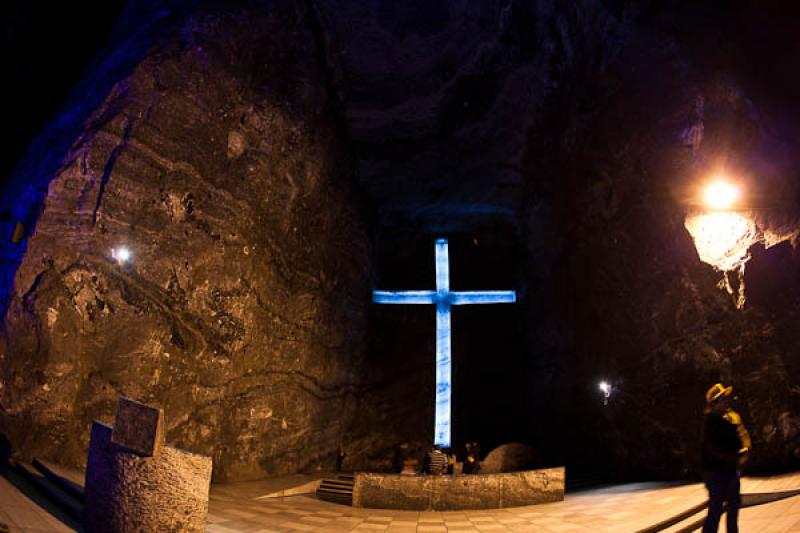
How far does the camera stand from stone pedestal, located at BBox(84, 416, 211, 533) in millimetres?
3443

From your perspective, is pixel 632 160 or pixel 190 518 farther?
pixel 632 160

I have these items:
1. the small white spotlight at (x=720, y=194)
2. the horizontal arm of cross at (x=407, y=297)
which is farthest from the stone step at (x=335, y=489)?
the small white spotlight at (x=720, y=194)

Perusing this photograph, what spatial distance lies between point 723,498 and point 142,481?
183 inches

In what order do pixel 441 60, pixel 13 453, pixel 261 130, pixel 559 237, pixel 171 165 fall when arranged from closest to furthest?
pixel 13 453 < pixel 171 165 < pixel 261 130 < pixel 441 60 < pixel 559 237

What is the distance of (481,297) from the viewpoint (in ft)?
42.1

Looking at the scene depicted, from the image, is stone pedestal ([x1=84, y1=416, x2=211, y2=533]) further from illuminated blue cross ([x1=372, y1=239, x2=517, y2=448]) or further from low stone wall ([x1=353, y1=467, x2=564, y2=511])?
illuminated blue cross ([x1=372, y1=239, x2=517, y2=448])

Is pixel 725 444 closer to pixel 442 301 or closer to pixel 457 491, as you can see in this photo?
pixel 457 491

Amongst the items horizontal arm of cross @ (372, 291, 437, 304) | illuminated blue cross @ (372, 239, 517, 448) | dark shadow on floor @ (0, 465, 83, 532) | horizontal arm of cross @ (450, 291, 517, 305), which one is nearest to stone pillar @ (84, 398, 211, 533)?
dark shadow on floor @ (0, 465, 83, 532)

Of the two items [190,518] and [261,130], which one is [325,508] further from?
[261,130]

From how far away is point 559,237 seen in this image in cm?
1098

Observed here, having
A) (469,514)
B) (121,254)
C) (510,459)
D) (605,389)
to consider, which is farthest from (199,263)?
(605,389)

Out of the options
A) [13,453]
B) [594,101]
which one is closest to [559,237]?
[594,101]

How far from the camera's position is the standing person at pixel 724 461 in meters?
3.34

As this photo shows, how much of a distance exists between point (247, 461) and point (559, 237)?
8.69m
